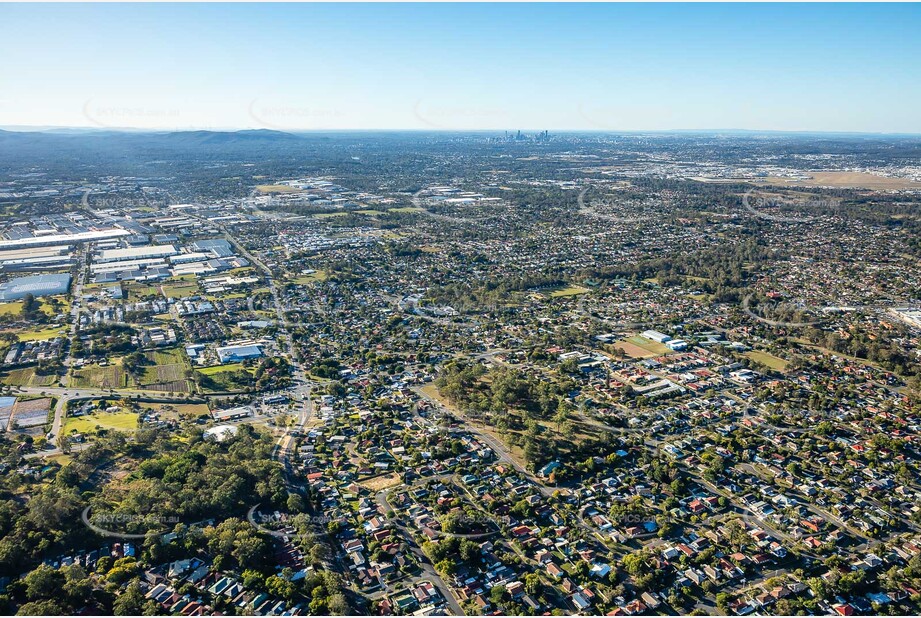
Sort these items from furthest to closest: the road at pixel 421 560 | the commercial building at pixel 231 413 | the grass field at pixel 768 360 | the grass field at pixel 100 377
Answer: the grass field at pixel 768 360 → the grass field at pixel 100 377 → the commercial building at pixel 231 413 → the road at pixel 421 560

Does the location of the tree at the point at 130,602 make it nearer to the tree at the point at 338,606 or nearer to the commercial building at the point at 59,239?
the tree at the point at 338,606

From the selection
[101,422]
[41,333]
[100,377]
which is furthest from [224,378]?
[41,333]

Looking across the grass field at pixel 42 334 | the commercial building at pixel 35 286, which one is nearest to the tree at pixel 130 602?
the grass field at pixel 42 334

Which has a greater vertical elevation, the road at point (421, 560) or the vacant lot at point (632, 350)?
the vacant lot at point (632, 350)

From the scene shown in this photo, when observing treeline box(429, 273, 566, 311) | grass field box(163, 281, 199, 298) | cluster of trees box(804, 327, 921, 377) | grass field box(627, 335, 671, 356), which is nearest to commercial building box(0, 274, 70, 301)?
grass field box(163, 281, 199, 298)

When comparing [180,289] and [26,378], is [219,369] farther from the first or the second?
[180,289]

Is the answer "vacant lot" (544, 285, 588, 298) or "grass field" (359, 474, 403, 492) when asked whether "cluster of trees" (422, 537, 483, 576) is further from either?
"vacant lot" (544, 285, 588, 298)
